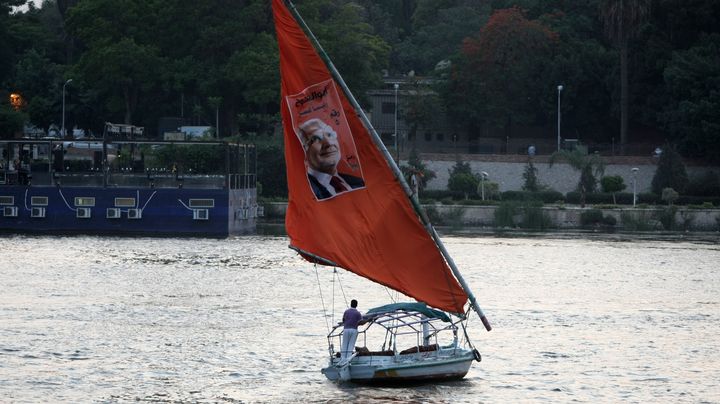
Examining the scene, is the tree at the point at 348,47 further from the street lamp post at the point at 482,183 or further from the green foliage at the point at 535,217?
the green foliage at the point at 535,217

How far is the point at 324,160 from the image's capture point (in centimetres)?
3475

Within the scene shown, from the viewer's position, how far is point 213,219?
86375 millimetres

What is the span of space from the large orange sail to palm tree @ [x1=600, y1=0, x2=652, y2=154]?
8597 centimetres

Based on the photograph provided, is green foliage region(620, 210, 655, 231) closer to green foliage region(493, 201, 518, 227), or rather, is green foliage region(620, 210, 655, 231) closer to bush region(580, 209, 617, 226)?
bush region(580, 209, 617, 226)

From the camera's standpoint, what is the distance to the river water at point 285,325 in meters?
36.5

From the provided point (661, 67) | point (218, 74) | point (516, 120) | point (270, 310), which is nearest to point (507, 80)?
point (516, 120)

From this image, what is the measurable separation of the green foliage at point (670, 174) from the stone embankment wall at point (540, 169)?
4.09m

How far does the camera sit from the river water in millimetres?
36531

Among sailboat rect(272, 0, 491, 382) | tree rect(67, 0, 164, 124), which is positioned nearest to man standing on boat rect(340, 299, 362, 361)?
sailboat rect(272, 0, 491, 382)

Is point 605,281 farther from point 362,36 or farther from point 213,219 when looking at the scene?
point 362,36

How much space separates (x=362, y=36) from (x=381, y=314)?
101 metres

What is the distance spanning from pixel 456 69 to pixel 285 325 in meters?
86.1

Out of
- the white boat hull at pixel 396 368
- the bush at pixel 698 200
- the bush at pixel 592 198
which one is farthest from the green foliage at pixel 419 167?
the white boat hull at pixel 396 368

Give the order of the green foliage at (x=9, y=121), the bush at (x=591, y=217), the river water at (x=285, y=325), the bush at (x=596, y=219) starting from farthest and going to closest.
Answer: the green foliage at (x=9, y=121) → the bush at (x=591, y=217) → the bush at (x=596, y=219) → the river water at (x=285, y=325)
